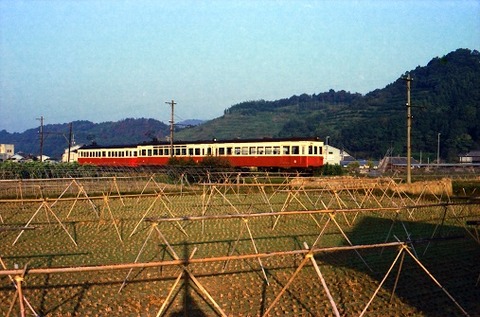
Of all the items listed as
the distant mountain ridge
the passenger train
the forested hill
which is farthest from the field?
the forested hill

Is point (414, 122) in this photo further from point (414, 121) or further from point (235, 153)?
point (235, 153)

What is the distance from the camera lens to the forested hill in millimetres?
93100

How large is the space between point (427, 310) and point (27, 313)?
6.11 metres

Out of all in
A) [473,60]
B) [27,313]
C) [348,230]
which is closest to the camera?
[27,313]

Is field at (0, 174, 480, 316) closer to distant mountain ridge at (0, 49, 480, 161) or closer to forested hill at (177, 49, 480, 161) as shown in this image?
distant mountain ridge at (0, 49, 480, 161)

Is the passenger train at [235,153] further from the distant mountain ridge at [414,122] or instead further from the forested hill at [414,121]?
the forested hill at [414,121]

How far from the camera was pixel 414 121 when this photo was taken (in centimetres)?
10162

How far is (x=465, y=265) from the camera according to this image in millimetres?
12125

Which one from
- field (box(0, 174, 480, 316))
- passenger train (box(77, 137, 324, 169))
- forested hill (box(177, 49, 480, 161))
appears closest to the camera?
field (box(0, 174, 480, 316))

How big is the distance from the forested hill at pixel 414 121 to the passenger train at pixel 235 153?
113ft

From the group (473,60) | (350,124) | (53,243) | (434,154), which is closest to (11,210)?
(53,243)

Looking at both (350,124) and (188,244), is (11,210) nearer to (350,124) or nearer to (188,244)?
(188,244)

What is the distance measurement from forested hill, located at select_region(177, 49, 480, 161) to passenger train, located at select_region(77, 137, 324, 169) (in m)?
34.3

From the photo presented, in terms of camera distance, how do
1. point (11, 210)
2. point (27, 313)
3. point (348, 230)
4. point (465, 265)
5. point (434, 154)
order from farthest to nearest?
point (434, 154) < point (11, 210) < point (348, 230) < point (465, 265) < point (27, 313)
